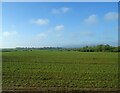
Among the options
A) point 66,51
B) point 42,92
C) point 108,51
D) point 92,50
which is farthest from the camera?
point 66,51

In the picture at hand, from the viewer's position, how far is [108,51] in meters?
29.0

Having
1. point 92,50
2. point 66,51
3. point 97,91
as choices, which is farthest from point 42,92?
point 66,51

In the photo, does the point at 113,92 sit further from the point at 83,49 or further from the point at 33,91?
the point at 83,49

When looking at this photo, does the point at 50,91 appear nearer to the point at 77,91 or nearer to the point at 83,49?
the point at 77,91

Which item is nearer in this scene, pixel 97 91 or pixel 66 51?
pixel 97 91

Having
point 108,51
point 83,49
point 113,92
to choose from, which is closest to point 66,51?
point 83,49

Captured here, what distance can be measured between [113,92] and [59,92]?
1277 mm

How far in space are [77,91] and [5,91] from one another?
1.71 m

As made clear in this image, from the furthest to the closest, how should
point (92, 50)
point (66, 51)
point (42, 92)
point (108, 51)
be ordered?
point (66, 51), point (92, 50), point (108, 51), point (42, 92)

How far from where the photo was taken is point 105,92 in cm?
596

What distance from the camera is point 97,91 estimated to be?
6008mm

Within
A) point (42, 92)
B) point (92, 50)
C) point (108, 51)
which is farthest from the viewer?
point (92, 50)

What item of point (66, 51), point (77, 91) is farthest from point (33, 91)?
point (66, 51)

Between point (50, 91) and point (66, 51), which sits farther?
point (66, 51)
